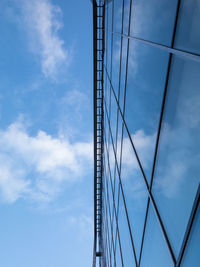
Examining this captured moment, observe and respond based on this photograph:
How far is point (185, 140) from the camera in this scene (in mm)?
3744

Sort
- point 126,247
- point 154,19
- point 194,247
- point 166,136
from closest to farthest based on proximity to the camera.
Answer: point 194,247 < point 166,136 < point 154,19 < point 126,247

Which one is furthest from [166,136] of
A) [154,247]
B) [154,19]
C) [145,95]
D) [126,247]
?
[126,247]

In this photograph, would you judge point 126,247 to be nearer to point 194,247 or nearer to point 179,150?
point 194,247

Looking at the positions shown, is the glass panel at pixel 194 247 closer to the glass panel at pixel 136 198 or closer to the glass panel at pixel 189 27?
the glass panel at pixel 136 198

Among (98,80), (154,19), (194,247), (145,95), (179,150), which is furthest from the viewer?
(98,80)

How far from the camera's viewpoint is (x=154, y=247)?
507 cm

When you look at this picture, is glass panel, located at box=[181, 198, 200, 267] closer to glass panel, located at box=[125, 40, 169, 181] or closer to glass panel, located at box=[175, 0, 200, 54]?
A: glass panel, located at box=[125, 40, 169, 181]

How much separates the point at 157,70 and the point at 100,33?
54.9ft

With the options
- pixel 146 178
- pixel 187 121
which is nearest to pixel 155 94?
pixel 187 121

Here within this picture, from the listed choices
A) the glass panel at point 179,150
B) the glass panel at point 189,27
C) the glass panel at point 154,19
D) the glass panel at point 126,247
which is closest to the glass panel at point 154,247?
the glass panel at point 179,150

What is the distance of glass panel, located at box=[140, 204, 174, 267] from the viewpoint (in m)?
4.40

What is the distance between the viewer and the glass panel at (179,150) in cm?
347

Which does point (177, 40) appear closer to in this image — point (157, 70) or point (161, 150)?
point (157, 70)

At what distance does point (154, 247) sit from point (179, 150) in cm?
282
